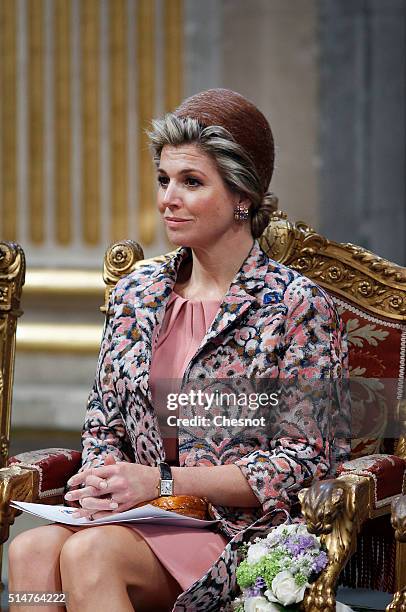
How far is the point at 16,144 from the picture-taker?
581 centimetres

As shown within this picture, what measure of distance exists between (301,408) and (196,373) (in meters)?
0.24

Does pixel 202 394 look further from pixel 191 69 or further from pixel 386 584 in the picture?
pixel 191 69

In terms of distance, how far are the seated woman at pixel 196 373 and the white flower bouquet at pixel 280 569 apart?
0.28ft

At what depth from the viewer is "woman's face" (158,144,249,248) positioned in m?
2.64

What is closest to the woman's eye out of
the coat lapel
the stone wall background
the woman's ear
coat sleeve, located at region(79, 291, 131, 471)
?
the woman's ear

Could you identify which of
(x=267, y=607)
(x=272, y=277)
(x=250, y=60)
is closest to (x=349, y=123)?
(x=250, y=60)

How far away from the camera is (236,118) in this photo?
8.64 feet

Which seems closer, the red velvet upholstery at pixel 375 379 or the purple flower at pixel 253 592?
the purple flower at pixel 253 592

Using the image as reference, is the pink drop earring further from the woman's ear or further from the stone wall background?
the stone wall background

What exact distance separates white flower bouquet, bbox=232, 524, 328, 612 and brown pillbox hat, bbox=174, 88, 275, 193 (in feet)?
2.76

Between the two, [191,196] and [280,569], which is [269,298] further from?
[280,569]

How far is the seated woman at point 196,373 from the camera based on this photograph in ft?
7.72

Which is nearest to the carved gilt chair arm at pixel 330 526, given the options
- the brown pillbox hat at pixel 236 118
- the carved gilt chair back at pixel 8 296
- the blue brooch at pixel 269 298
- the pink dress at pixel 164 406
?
the pink dress at pixel 164 406

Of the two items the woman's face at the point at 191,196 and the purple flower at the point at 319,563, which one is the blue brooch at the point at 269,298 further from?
the purple flower at the point at 319,563
